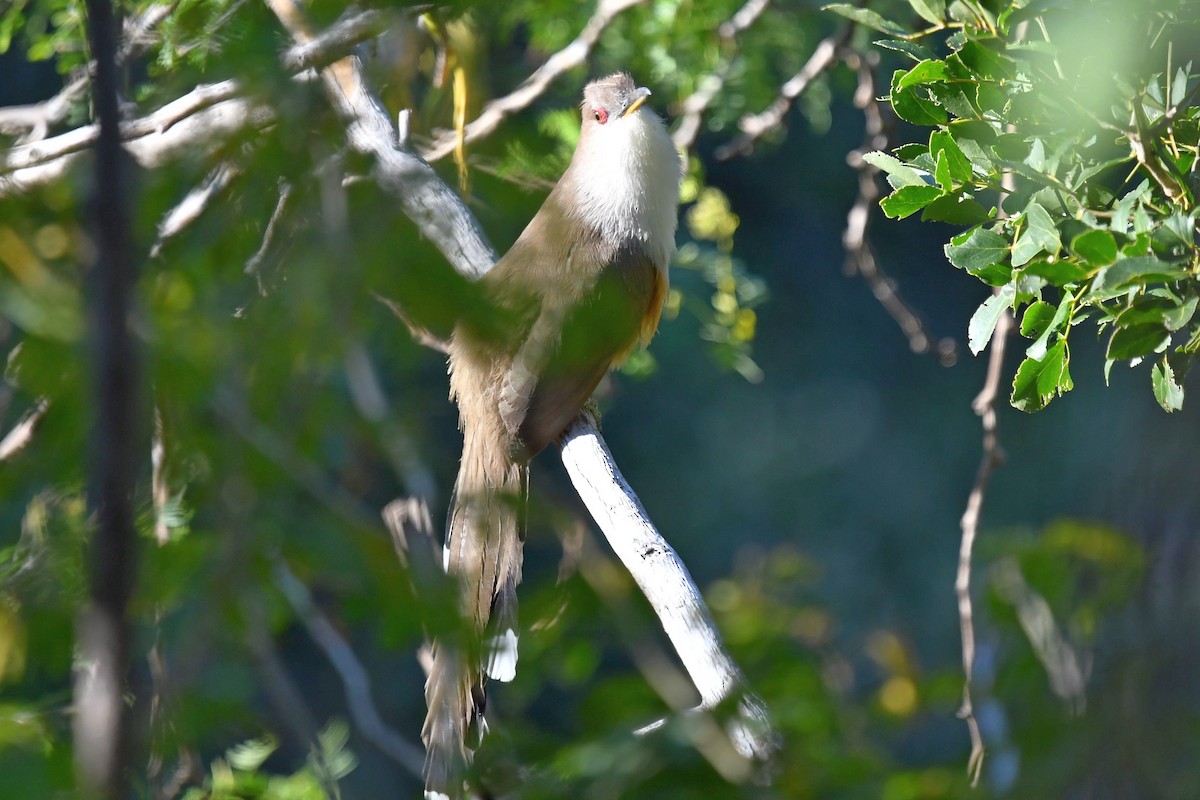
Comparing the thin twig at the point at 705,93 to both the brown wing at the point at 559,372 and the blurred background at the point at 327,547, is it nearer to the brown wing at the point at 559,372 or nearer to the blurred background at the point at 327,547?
the brown wing at the point at 559,372

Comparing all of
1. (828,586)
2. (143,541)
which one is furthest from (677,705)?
(828,586)

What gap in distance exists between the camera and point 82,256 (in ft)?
3.04

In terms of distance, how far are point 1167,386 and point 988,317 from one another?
9.7 inches

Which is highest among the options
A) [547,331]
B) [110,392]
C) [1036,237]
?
[110,392]

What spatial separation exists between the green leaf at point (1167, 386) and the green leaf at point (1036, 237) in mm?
235

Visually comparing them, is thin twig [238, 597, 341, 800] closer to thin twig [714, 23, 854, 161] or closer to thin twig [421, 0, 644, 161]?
thin twig [421, 0, 644, 161]

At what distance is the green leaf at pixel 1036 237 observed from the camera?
1411 millimetres

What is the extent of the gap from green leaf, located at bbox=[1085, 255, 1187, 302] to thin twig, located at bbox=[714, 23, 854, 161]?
162 cm

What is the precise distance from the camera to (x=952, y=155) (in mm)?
1481

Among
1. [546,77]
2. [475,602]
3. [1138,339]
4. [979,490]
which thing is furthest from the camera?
[546,77]

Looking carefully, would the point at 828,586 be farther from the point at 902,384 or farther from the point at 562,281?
the point at 562,281

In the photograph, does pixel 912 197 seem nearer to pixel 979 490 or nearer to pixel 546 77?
pixel 979 490

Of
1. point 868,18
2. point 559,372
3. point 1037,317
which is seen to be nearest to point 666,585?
point 559,372

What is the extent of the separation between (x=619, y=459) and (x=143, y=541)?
7089mm
